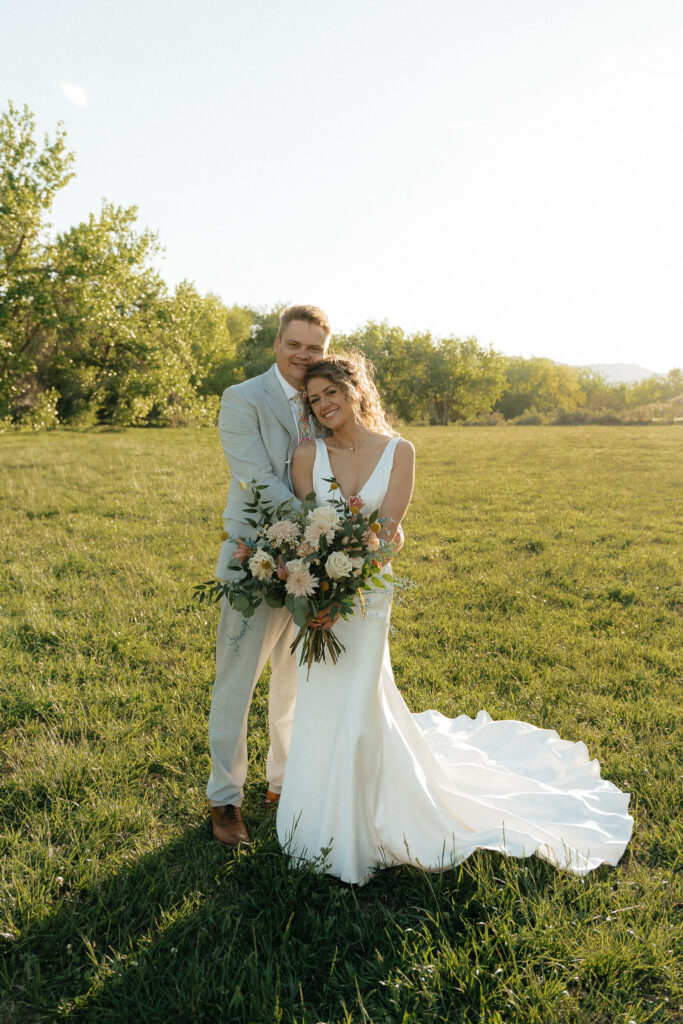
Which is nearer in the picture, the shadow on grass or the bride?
the shadow on grass

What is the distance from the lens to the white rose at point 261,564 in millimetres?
3023

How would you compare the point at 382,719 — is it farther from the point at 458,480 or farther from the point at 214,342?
the point at 214,342

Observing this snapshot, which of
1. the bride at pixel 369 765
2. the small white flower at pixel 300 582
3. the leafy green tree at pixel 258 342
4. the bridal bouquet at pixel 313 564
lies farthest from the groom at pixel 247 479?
the leafy green tree at pixel 258 342

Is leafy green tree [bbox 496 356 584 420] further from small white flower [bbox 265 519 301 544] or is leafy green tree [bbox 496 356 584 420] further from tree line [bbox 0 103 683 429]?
small white flower [bbox 265 519 301 544]

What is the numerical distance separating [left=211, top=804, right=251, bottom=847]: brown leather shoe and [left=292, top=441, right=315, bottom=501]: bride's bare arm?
1.85 m

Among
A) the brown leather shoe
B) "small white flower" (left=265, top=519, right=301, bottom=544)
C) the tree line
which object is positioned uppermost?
the tree line

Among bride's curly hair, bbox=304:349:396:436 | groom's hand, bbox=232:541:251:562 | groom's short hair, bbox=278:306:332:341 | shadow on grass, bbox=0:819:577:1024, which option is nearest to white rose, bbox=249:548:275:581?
groom's hand, bbox=232:541:251:562

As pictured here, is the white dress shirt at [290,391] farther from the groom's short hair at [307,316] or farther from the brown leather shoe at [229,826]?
the brown leather shoe at [229,826]

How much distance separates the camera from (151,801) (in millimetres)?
3943

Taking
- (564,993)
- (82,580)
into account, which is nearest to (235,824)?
(564,993)

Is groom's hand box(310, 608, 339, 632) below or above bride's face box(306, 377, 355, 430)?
below

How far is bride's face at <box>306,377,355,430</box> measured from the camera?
3.45 meters

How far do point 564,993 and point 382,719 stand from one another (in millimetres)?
1390

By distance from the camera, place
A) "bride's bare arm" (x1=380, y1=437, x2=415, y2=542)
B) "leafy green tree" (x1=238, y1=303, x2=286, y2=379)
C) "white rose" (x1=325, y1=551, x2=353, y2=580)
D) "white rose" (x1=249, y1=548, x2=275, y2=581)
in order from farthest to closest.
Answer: "leafy green tree" (x1=238, y1=303, x2=286, y2=379) < "bride's bare arm" (x1=380, y1=437, x2=415, y2=542) < "white rose" (x1=249, y1=548, x2=275, y2=581) < "white rose" (x1=325, y1=551, x2=353, y2=580)
